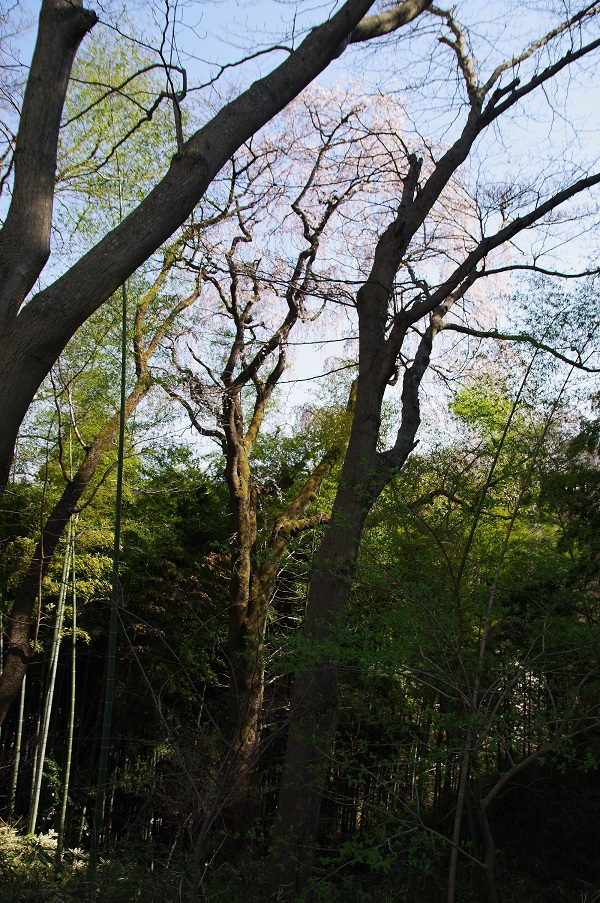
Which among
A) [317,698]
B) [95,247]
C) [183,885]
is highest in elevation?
[95,247]

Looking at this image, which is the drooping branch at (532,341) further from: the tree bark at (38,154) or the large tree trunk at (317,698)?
the tree bark at (38,154)

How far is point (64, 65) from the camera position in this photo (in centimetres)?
263

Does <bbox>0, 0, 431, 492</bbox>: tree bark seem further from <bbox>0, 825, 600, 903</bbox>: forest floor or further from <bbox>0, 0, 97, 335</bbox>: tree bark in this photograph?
<bbox>0, 825, 600, 903</bbox>: forest floor

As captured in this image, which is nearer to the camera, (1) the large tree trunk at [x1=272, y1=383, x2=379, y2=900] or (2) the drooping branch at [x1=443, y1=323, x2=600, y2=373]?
(1) the large tree trunk at [x1=272, y1=383, x2=379, y2=900]

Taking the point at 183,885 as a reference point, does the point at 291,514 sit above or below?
above

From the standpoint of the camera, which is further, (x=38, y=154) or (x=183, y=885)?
(x=183, y=885)

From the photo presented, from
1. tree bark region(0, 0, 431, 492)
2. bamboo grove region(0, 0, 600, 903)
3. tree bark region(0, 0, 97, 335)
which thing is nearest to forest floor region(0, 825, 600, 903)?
bamboo grove region(0, 0, 600, 903)

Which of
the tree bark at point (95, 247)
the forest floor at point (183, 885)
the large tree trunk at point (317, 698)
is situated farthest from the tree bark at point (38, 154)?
the forest floor at point (183, 885)

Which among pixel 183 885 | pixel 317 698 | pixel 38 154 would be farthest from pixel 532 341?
pixel 183 885

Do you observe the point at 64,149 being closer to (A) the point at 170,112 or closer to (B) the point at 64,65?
(A) the point at 170,112

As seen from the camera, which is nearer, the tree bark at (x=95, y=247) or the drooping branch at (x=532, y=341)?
the tree bark at (x=95, y=247)

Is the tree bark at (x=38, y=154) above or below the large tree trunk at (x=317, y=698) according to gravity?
above

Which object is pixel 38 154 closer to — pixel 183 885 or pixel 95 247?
pixel 95 247

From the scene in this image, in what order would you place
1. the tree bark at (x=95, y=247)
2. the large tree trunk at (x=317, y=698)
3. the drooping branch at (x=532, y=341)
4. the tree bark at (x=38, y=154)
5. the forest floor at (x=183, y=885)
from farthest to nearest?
the drooping branch at (x=532, y=341)
the large tree trunk at (x=317, y=698)
the forest floor at (x=183, y=885)
the tree bark at (x=38, y=154)
the tree bark at (x=95, y=247)
